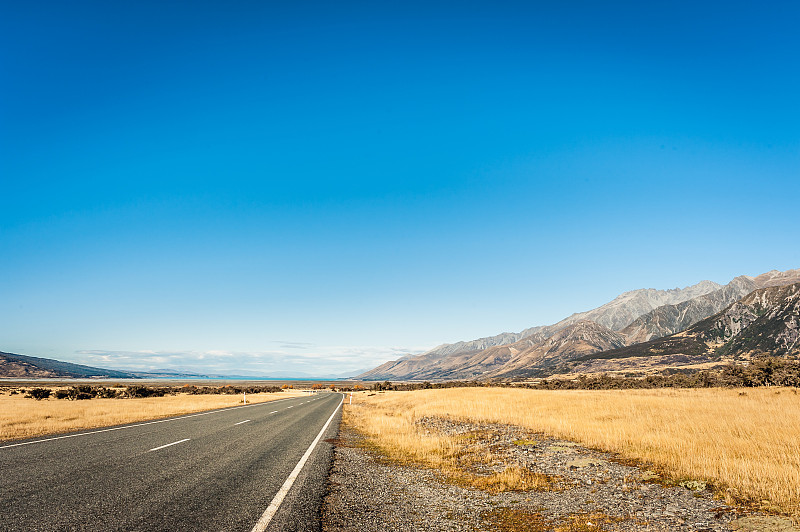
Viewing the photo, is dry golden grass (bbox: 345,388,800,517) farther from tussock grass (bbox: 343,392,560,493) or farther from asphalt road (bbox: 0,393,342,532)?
asphalt road (bbox: 0,393,342,532)

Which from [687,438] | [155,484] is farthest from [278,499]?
[687,438]

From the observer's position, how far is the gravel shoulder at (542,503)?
664cm

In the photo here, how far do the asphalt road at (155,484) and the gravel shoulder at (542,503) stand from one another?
859 millimetres

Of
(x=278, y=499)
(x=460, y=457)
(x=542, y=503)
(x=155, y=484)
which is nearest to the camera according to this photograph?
(x=278, y=499)

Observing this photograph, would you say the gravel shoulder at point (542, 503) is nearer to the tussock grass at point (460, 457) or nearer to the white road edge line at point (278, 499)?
the tussock grass at point (460, 457)

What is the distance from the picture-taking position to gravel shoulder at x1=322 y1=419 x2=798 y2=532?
6.64 m

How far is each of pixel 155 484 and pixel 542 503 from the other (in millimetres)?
7592

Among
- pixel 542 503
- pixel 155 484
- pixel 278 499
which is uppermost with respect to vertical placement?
pixel 155 484

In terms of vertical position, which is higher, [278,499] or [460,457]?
[278,499]

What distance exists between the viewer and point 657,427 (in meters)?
16.1

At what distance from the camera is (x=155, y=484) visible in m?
8.36

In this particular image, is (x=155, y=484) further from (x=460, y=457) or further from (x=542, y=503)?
(x=460, y=457)

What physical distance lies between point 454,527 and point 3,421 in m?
26.2

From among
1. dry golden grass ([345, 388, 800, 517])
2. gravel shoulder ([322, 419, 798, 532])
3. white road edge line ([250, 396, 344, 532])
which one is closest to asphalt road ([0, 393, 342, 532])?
white road edge line ([250, 396, 344, 532])
